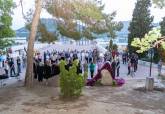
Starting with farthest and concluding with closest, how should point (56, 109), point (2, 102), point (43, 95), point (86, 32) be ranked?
1. point (86, 32)
2. point (43, 95)
3. point (2, 102)
4. point (56, 109)

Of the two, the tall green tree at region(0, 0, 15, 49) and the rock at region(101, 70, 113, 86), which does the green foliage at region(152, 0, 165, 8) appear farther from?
the tall green tree at region(0, 0, 15, 49)

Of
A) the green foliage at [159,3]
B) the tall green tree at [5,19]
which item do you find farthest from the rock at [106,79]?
the tall green tree at [5,19]

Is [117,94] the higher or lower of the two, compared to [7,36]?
lower

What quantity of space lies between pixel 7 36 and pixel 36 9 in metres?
12.1

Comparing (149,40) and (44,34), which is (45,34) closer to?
(44,34)

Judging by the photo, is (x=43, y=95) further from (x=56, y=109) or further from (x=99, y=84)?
(x=99, y=84)

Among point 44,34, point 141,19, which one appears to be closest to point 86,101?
point 44,34

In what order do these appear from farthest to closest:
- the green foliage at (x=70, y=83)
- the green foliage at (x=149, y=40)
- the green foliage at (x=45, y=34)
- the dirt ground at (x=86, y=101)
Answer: the green foliage at (x=45, y=34) < the green foliage at (x=70, y=83) < the dirt ground at (x=86, y=101) < the green foliage at (x=149, y=40)

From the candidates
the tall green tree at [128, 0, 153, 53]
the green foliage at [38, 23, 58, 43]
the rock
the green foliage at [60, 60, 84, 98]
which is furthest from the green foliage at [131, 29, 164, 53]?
the tall green tree at [128, 0, 153, 53]

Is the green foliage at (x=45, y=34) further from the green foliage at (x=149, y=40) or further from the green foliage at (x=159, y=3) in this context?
the green foliage at (x=149, y=40)

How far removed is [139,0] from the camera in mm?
48375

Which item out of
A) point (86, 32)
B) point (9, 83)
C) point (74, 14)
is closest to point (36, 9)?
point (74, 14)

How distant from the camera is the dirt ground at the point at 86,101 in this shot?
52.6 feet

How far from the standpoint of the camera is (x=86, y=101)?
17.6 m
